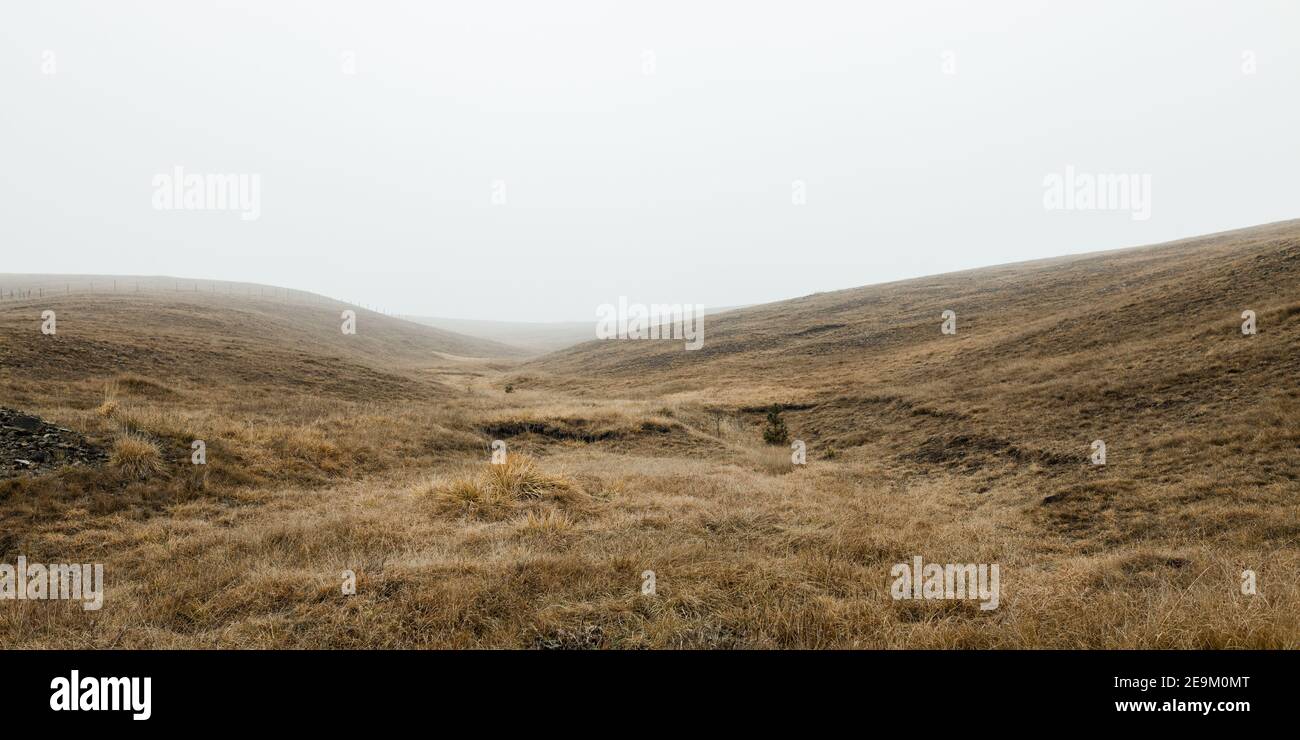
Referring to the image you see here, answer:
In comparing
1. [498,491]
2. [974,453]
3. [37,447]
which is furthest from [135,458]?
[974,453]

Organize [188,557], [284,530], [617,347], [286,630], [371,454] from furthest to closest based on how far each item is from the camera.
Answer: [617,347] → [371,454] → [284,530] → [188,557] → [286,630]

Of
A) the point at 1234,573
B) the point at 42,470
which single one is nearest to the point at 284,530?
the point at 42,470

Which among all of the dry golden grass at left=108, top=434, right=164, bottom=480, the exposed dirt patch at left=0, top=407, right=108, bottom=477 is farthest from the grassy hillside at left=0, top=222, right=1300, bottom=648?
the exposed dirt patch at left=0, top=407, right=108, bottom=477

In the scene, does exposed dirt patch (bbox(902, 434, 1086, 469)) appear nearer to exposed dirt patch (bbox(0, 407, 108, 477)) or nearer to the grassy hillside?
the grassy hillside

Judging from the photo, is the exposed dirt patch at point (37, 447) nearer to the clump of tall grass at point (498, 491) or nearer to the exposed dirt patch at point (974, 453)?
the clump of tall grass at point (498, 491)

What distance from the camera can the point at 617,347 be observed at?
55.8 m

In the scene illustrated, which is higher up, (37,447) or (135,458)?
(37,447)

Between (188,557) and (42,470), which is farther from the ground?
(42,470)

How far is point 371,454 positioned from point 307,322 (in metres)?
62.5

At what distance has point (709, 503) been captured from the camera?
932 cm

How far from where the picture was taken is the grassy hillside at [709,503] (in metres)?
4.61

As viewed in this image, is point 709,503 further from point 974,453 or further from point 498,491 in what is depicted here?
point 974,453

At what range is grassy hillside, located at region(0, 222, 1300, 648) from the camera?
4.61 metres

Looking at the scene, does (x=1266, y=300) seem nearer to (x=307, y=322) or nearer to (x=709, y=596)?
(x=709, y=596)
